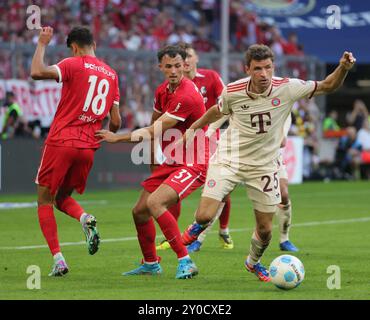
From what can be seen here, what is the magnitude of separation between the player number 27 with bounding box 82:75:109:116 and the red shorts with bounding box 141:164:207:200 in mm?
850

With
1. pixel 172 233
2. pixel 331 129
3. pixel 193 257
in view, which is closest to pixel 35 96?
pixel 193 257

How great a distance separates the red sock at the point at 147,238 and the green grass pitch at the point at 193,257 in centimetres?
26

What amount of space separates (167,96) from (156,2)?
19599mm

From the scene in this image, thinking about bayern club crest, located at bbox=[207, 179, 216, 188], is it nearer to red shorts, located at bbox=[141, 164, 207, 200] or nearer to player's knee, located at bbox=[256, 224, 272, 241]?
red shorts, located at bbox=[141, 164, 207, 200]

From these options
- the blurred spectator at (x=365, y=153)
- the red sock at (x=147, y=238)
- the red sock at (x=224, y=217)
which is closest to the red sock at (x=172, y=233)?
the red sock at (x=147, y=238)

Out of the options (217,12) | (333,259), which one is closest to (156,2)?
(217,12)

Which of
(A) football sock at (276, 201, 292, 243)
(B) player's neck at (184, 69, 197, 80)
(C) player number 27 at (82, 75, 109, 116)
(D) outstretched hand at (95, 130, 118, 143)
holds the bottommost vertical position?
(A) football sock at (276, 201, 292, 243)

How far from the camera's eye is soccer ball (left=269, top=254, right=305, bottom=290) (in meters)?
8.87

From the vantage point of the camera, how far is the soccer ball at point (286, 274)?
29.1 ft

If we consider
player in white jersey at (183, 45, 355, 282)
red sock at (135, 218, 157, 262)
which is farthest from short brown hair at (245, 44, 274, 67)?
red sock at (135, 218, 157, 262)

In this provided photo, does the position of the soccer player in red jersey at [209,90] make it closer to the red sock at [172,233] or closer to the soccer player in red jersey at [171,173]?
the soccer player in red jersey at [171,173]

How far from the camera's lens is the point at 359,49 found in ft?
92.8
